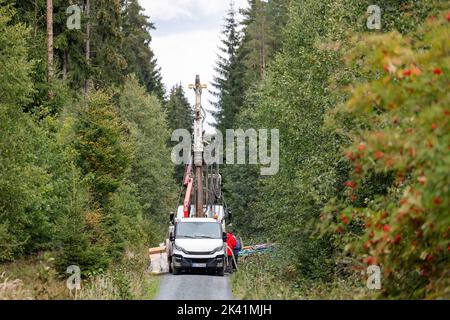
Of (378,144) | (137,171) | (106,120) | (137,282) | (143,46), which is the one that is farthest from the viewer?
(143,46)

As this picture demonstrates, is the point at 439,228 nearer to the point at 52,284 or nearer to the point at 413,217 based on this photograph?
the point at 413,217

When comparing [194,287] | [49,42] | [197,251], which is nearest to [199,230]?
[197,251]

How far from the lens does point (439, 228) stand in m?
9.37

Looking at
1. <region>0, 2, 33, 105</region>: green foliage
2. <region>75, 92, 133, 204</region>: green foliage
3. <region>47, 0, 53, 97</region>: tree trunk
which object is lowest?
<region>75, 92, 133, 204</region>: green foliage

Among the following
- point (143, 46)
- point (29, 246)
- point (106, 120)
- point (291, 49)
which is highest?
point (143, 46)

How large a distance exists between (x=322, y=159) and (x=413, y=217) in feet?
37.4

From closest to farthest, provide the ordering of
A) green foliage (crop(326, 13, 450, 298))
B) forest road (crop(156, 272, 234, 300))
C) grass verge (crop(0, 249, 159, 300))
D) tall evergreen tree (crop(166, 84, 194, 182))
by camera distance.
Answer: green foliage (crop(326, 13, 450, 298)), grass verge (crop(0, 249, 159, 300)), forest road (crop(156, 272, 234, 300)), tall evergreen tree (crop(166, 84, 194, 182))

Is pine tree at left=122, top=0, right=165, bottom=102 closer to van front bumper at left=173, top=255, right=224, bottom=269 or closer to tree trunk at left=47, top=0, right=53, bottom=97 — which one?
tree trunk at left=47, top=0, right=53, bottom=97

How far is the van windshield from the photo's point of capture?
23892 millimetres

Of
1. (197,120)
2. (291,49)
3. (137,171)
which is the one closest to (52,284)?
(197,120)

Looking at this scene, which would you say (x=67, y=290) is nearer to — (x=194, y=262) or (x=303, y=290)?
(x=303, y=290)

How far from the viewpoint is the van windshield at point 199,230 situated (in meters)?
23.9

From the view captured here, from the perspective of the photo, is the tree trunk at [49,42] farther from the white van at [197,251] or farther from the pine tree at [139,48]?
the pine tree at [139,48]

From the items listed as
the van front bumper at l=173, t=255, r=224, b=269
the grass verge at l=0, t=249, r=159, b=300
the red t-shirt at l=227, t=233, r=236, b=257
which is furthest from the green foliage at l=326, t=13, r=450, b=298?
the red t-shirt at l=227, t=233, r=236, b=257
